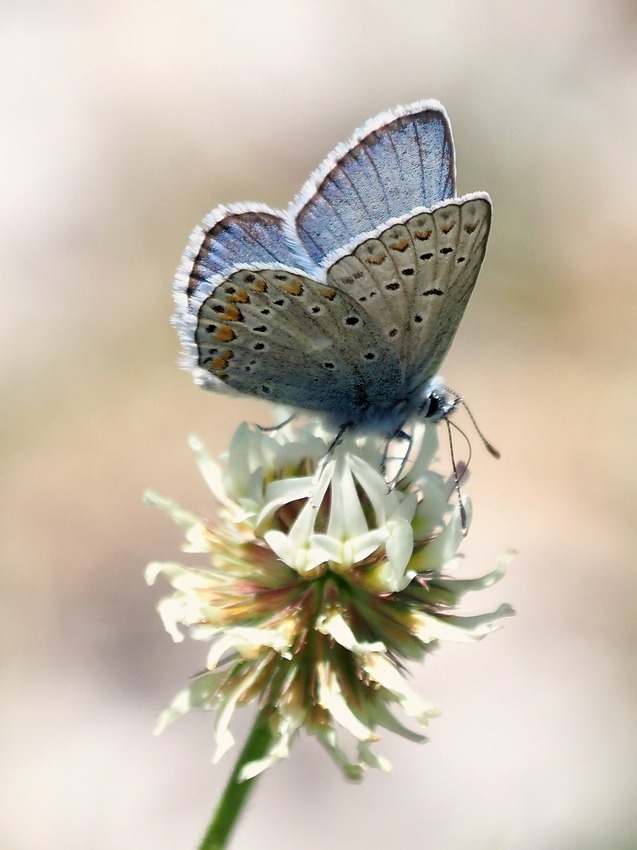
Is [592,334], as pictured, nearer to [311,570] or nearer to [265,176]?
[265,176]

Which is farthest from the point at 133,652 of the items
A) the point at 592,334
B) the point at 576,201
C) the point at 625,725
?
the point at 576,201

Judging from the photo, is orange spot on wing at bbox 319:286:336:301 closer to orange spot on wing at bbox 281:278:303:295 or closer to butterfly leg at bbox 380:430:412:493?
orange spot on wing at bbox 281:278:303:295

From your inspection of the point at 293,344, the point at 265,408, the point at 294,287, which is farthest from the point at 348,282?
the point at 265,408

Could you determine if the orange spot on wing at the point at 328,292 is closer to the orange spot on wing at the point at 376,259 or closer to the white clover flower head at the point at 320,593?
the orange spot on wing at the point at 376,259

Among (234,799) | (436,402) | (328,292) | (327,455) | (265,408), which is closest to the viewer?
(234,799)

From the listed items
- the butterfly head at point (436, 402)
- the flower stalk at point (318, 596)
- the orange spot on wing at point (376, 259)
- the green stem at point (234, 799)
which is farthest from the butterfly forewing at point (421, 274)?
the green stem at point (234, 799)

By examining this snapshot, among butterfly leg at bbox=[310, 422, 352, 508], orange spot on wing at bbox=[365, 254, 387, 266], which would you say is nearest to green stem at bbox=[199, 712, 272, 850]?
butterfly leg at bbox=[310, 422, 352, 508]

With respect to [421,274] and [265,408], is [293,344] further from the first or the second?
[265,408]
